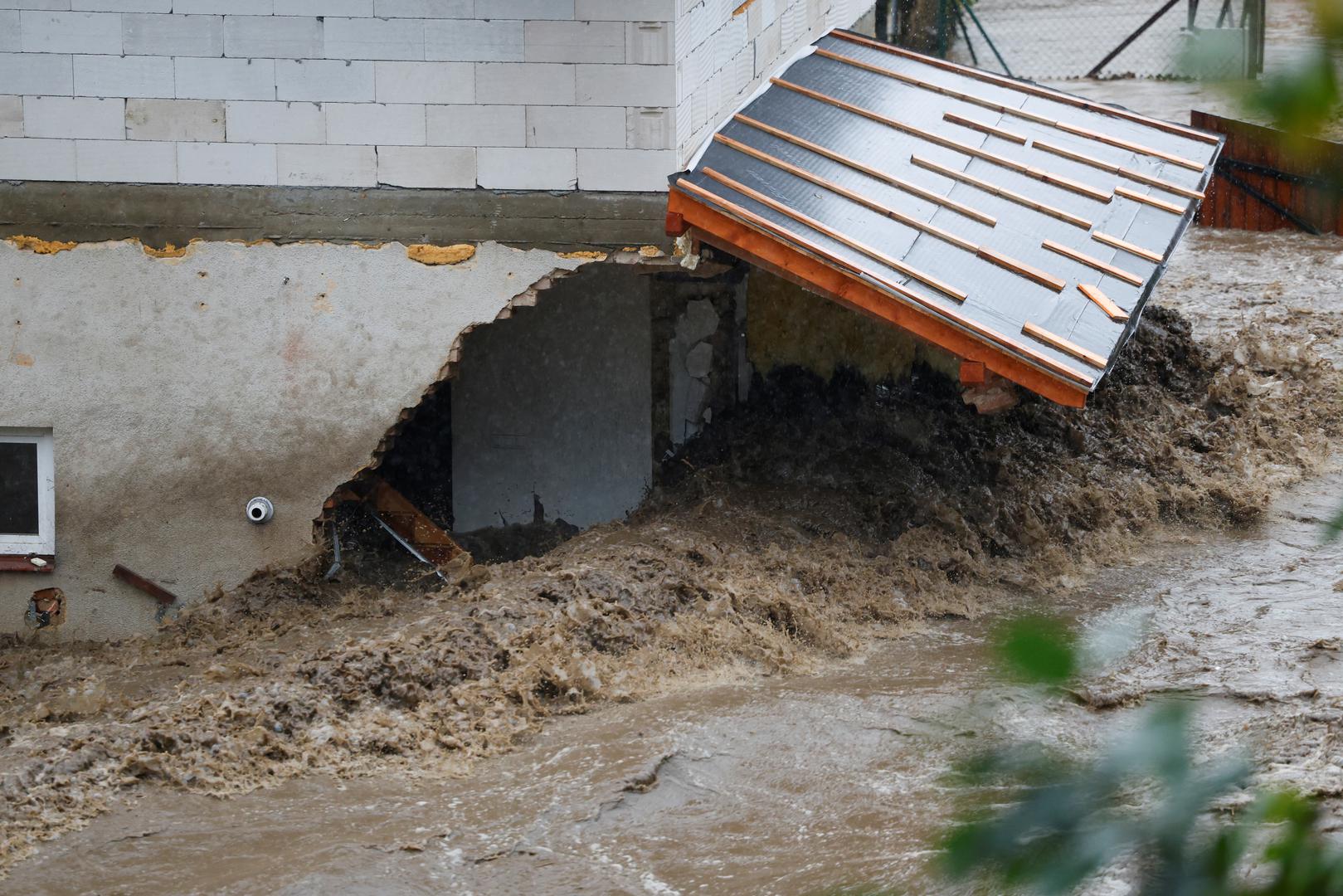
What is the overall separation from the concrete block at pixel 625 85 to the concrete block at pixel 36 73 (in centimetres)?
278

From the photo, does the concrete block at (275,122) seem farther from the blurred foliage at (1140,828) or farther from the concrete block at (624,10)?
the blurred foliage at (1140,828)

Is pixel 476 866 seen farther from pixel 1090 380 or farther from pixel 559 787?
pixel 1090 380

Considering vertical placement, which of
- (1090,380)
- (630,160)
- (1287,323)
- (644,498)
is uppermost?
(630,160)

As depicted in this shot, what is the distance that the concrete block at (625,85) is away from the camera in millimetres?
7191

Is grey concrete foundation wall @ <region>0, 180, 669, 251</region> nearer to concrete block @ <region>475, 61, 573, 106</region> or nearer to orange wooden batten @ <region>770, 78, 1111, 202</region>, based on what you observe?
concrete block @ <region>475, 61, 573, 106</region>

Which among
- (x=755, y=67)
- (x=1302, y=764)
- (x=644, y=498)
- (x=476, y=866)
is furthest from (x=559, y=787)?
(x=755, y=67)

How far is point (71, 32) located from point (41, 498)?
103 inches

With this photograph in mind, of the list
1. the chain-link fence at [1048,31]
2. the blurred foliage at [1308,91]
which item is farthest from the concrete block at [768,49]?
the blurred foliage at [1308,91]

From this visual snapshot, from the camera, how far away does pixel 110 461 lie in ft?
25.1

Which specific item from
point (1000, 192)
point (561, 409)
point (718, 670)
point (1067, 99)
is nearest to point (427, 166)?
point (561, 409)

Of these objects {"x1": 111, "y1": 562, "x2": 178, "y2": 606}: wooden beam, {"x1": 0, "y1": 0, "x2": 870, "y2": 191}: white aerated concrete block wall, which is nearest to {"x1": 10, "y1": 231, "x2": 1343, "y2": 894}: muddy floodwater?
{"x1": 111, "y1": 562, "x2": 178, "y2": 606}: wooden beam

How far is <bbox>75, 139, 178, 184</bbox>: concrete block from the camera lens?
290 inches

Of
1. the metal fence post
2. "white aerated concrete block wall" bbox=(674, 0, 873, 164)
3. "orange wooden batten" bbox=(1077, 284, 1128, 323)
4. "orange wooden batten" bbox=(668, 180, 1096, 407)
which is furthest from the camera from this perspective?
the metal fence post

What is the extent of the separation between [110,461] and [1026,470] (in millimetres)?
5712
